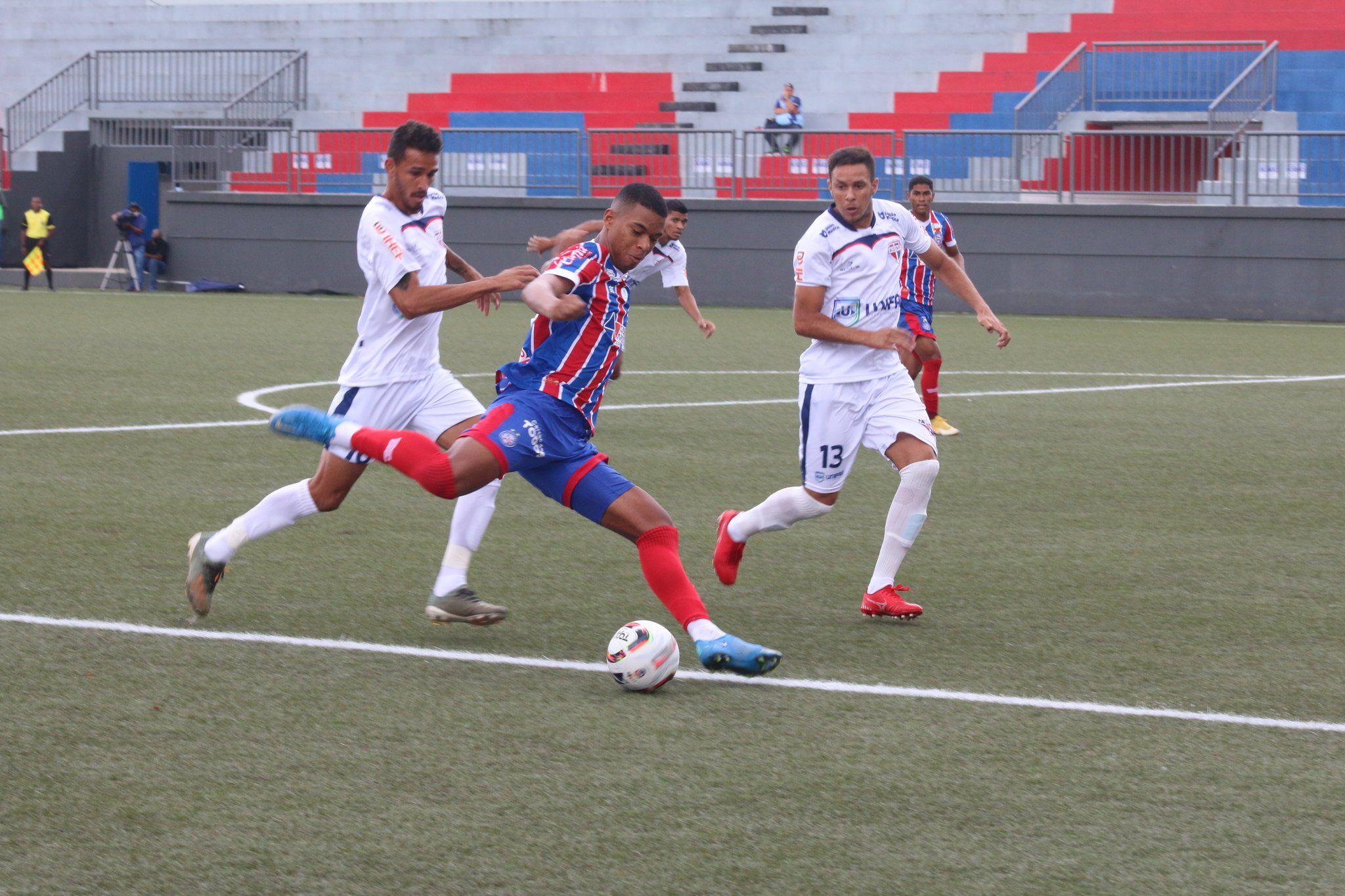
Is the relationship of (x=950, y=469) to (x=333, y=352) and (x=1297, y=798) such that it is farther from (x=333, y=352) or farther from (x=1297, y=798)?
(x=333, y=352)

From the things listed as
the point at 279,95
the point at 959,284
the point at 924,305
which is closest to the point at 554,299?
the point at 959,284

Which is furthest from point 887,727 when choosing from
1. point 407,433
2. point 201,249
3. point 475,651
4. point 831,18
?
point 831,18

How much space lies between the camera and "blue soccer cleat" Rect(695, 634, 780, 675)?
5.27m

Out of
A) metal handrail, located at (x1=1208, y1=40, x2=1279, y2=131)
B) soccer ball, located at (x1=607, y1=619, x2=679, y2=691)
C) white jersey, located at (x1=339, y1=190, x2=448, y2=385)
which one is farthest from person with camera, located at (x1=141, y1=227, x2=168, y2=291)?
soccer ball, located at (x1=607, y1=619, x2=679, y2=691)

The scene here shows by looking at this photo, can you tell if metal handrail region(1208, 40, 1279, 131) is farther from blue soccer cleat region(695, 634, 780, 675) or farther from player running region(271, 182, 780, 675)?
blue soccer cleat region(695, 634, 780, 675)

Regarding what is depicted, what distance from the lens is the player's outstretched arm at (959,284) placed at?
7.01 meters

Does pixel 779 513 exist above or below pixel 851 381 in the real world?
below

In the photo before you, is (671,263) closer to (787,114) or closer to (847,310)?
(847,310)

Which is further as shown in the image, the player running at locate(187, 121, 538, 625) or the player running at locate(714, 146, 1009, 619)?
the player running at locate(714, 146, 1009, 619)

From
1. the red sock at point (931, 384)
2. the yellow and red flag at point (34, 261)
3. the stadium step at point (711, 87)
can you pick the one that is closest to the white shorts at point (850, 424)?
the red sock at point (931, 384)

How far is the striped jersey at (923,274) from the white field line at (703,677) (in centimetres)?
633

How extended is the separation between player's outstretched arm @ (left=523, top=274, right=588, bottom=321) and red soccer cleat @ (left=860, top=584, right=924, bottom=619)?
1.75 meters

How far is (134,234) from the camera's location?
2959 cm

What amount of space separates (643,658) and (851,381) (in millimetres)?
1924
